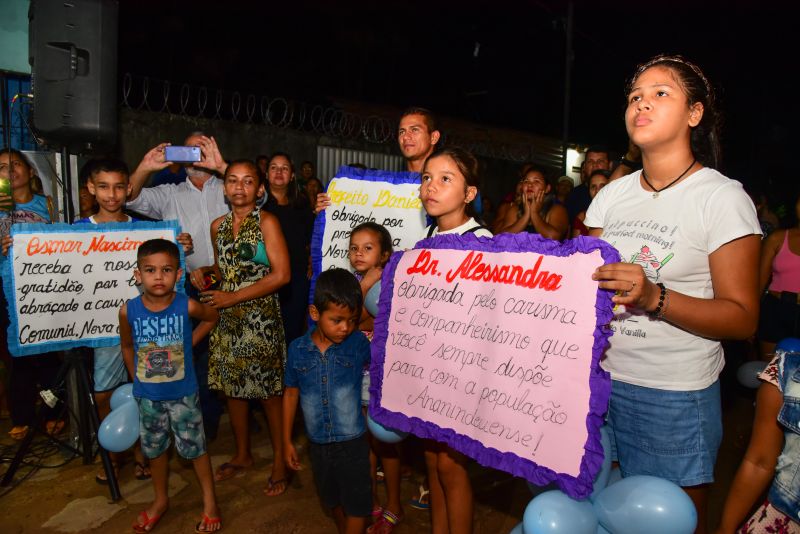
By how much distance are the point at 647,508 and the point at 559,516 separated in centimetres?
27

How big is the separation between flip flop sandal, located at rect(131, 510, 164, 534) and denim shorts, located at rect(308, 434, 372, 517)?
1.20 meters

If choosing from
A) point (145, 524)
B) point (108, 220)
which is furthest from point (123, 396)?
point (108, 220)

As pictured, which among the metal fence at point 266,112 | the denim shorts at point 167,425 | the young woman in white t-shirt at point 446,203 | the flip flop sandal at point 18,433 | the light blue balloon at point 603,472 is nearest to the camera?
the light blue balloon at point 603,472

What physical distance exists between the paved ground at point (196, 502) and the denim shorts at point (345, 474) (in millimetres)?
621

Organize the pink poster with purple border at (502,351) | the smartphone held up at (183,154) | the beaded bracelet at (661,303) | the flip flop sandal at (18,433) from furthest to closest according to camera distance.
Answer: the flip flop sandal at (18,433)
the smartphone held up at (183,154)
the pink poster with purple border at (502,351)
the beaded bracelet at (661,303)

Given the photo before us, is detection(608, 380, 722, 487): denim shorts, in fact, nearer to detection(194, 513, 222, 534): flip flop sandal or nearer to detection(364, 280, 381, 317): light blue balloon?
detection(364, 280, 381, 317): light blue balloon

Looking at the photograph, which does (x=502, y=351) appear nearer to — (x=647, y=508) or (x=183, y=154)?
(x=647, y=508)

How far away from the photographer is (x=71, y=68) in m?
3.64

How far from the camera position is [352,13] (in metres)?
16.8

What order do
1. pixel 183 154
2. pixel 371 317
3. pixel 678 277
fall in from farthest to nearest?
pixel 183 154, pixel 371 317, pixel 678 277

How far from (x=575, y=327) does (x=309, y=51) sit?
1549 cm

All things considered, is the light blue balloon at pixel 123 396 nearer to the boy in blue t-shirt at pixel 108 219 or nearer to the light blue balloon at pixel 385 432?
the boy in blue t-shirt at pixel 108 219

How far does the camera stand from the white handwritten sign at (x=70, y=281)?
3.57 metres

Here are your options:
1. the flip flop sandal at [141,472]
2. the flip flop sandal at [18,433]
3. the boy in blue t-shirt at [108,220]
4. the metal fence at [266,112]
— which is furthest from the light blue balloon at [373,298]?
the metal fence at [266,112]
